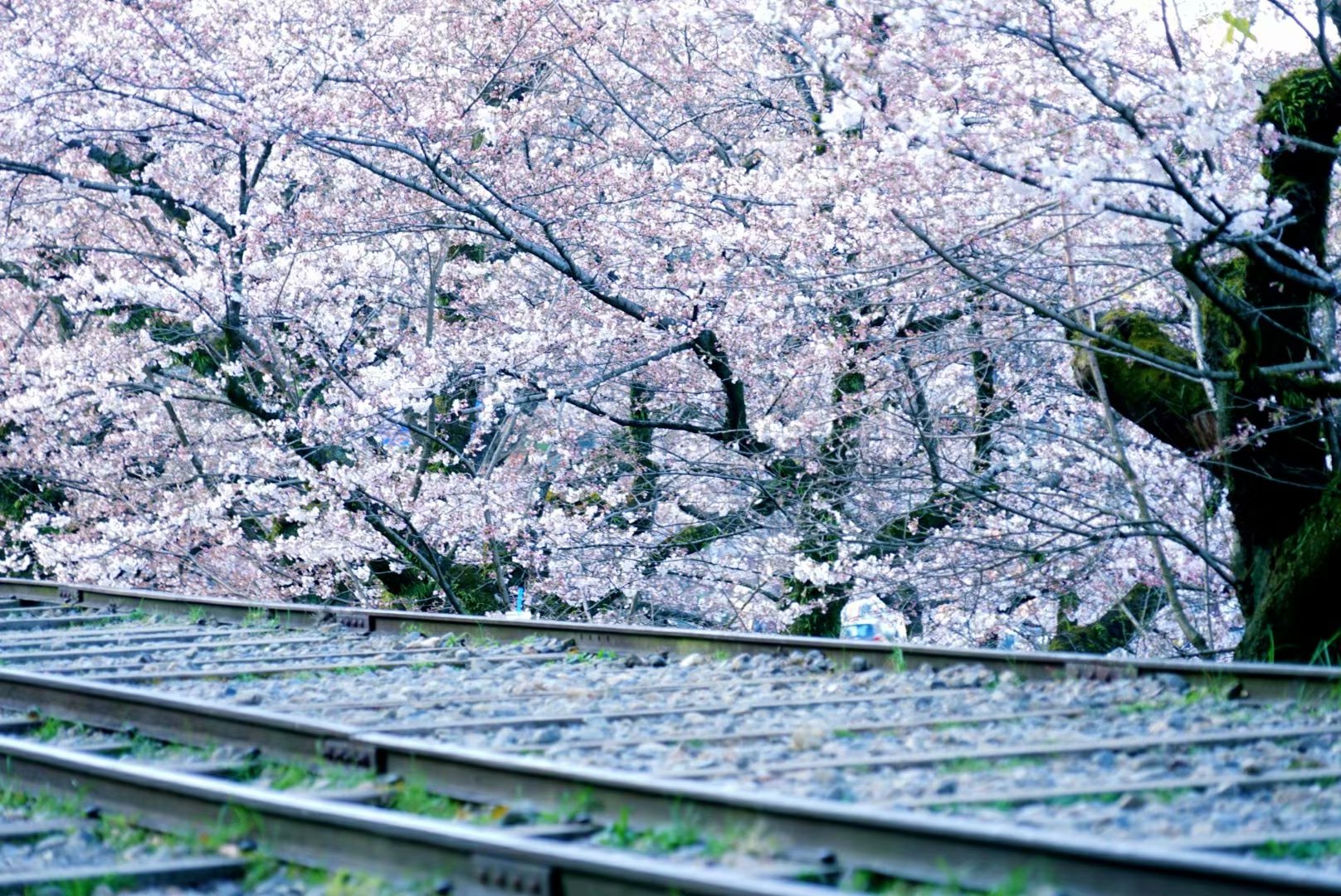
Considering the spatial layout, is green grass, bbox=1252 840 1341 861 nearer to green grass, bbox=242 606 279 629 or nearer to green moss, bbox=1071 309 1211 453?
green moss, bbox=1071 309 1211 453

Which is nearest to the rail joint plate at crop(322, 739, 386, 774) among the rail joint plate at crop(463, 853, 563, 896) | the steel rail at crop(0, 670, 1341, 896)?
the steel rail at crop(0, 670, 1341, 896)

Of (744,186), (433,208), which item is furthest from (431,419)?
(744,186)

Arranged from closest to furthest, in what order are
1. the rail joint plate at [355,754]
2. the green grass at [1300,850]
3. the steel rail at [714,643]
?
the green grass at [1300,850] < the rail joint plate at [355,754] < the steel rail at [714,643]

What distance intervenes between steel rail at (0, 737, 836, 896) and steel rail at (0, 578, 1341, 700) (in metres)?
3.03

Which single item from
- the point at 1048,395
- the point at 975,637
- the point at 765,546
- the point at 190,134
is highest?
the point at 190,134

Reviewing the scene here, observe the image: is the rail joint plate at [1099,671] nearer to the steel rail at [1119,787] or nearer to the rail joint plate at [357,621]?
the steel rail at [1119,787]

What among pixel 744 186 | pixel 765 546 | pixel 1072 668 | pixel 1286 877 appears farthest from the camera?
pixel 765 546

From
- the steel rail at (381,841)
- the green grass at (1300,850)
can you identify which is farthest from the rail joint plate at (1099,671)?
the steel rail at (381,841)

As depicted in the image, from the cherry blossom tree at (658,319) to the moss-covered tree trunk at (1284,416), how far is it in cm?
4

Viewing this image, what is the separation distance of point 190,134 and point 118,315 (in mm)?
3362

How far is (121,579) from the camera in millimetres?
17344

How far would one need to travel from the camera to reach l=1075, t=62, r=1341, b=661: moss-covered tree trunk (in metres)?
8.36

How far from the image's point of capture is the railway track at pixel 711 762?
10.6ft

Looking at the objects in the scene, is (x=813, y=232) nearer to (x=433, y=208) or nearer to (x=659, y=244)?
(x=659, y=244)
